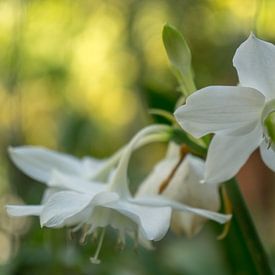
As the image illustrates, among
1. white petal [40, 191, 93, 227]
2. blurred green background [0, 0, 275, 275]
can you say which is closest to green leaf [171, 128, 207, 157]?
white petal [40, 191, 93, 227]

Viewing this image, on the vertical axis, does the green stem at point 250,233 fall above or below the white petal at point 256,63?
below

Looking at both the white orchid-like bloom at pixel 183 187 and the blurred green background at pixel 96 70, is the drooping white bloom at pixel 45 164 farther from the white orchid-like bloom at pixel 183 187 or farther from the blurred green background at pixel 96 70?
the blurred green background at pixel 96 70

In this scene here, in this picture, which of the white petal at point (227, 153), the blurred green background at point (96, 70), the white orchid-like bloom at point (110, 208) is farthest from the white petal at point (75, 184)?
the blurred green background at point (96, 70)

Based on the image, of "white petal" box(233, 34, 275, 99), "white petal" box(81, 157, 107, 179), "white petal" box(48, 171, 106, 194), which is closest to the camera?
"white petal" box(233, 34, 275, 99)

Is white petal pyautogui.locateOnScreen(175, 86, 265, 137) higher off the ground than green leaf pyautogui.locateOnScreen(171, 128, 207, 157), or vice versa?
white petal pyautogui.locateOnScreen(175, 86, 265, 137)

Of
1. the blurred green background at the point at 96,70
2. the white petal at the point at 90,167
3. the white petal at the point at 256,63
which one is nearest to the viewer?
the white petal at the point at 256,63

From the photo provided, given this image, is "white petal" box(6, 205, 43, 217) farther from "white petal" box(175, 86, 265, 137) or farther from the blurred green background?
the blurred green background

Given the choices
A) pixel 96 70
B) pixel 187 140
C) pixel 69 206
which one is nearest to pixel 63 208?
pixel 69 206

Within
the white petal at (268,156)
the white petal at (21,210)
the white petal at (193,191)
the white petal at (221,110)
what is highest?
the white petal at (221,110)
